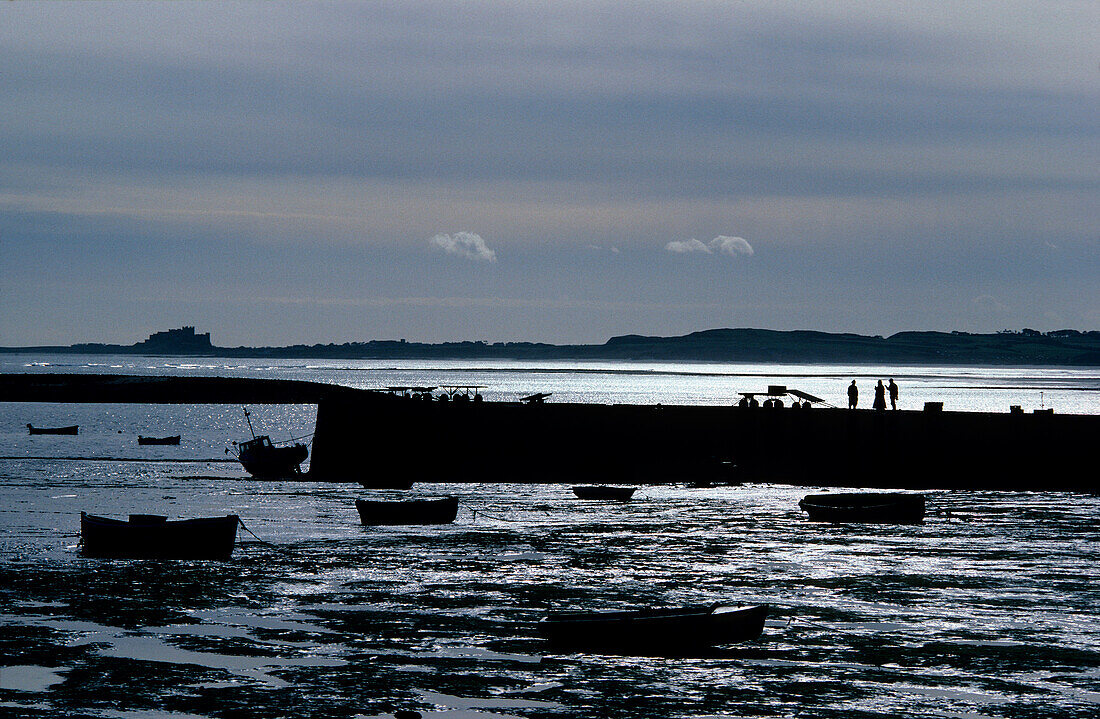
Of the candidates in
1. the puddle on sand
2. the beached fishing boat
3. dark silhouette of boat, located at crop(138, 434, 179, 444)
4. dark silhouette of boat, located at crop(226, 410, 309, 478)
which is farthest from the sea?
dark silhouette of boat, located at crop(138, 434, 179, 444)

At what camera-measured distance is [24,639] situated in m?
29.4

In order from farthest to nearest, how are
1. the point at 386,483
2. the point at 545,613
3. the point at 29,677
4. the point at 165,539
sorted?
the point at 386,483, the point at 165,539, the point at 545,613, the point at 29,677

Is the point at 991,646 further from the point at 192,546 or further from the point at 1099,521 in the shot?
the point at 1099,521

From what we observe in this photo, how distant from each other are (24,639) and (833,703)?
1687cm

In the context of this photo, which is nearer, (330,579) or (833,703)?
(833,703)

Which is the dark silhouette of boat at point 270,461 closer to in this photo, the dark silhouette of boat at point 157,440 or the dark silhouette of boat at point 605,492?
the dark silhouette of boat at point 605,492

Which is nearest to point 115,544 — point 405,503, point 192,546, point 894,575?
point 192,546

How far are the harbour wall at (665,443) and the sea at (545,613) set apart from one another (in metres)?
11.5

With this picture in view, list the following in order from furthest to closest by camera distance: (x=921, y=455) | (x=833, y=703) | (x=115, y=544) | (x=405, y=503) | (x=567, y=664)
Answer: (x=921, y=455)
(x=405, y=503)
(x=115, y=544)
(x=567, y=664)
(x=833, y=703)

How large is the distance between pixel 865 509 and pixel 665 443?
76.2ft

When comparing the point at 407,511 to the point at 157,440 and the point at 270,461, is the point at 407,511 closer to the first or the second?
the point at 270,461

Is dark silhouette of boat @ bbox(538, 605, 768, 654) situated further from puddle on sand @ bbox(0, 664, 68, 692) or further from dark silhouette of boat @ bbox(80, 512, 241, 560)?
dark silhouette of boat @ bbox(80, 512, 241, 560)

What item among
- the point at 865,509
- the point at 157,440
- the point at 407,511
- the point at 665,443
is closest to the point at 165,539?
the point at 407,511

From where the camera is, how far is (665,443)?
7638cm
